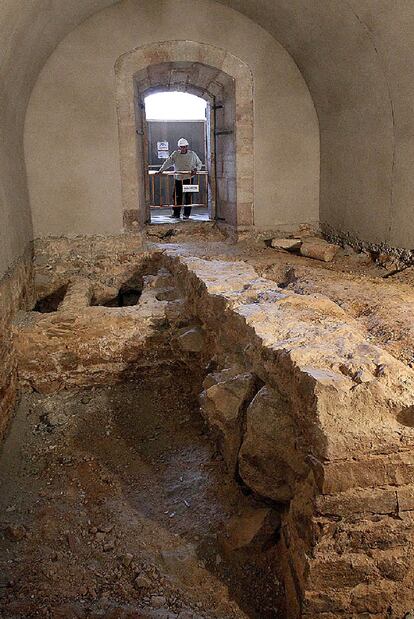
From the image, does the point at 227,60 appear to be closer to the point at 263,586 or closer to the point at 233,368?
the point at 233,368

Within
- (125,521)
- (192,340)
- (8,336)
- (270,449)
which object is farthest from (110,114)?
(270,449)

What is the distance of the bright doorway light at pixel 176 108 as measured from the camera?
11.9 metres

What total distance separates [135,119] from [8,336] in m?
3.87

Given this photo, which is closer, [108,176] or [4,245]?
[4,245]

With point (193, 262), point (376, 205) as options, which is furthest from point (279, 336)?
point (376, 205)

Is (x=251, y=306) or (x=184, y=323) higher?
(x=251, y=306)

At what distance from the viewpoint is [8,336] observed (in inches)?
178

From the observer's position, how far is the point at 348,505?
2.12 m

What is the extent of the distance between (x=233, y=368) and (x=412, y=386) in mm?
1311

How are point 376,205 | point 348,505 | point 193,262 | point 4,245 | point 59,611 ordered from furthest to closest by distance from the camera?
point 376,205, point 193,262, point 4,245, point 59,611, point 348,505

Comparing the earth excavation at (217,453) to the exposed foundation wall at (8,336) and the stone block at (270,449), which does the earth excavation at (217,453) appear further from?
the exposed foundation wall at (8,336)

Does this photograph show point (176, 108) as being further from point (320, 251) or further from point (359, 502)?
point (359, 502)

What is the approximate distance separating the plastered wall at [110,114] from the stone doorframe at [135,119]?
96 mm

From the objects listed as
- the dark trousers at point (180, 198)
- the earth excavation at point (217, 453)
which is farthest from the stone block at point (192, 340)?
the dark trousers at point (180, 198)
